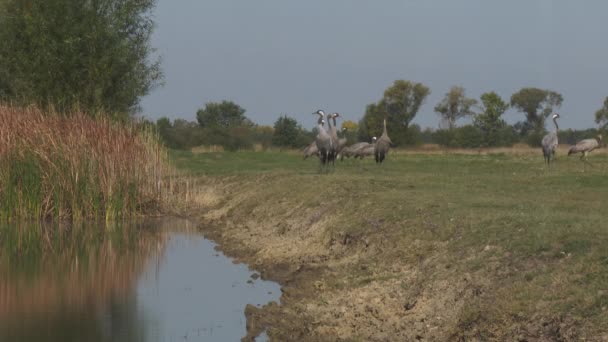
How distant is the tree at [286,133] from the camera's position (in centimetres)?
7088

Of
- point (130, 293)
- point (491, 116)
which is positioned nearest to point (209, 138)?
point (491, 116)

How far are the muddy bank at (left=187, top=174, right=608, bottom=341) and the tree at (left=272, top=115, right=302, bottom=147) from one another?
51.7 metres

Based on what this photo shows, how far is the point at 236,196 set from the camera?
25.0 meters

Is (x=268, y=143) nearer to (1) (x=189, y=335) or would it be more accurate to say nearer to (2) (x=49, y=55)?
(2) (x=49, y=55)

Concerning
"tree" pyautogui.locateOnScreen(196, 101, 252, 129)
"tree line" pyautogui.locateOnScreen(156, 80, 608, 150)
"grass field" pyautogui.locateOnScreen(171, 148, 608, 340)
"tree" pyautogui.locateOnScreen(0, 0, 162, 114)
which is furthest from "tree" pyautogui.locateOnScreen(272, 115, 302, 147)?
"grass field" pyautogui.locateOnScreen(171, 148, 608, 340)

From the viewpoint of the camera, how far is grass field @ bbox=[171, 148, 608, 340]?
8305mm

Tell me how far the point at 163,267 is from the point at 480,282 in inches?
341

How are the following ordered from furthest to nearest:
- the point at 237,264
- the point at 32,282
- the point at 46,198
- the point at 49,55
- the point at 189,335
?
1. the point at 49,55
2. the point at 46,198
3. the point at 237,264
4. the point at 32,282
5. the point at 189,335

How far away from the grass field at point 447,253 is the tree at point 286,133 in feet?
165

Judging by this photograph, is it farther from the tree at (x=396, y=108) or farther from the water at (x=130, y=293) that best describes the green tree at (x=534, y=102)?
the water at (x=130, y=293)

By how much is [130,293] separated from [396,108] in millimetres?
64724

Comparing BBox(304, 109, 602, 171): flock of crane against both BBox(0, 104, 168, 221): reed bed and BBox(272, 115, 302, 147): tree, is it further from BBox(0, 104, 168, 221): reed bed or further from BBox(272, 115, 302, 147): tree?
BBox(272, 115, 302, 147): tree

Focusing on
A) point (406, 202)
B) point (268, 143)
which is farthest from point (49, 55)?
point (268, 143)

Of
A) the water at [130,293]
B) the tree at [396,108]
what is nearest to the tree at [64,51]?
the water at [130,293]
